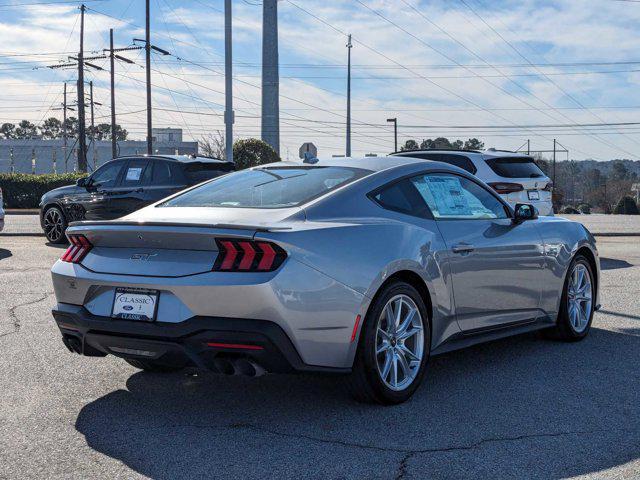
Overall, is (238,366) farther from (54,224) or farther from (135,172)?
(54,224)

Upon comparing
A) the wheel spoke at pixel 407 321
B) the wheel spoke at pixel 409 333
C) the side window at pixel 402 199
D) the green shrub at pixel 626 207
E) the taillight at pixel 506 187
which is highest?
the taillight at pixel 506 187

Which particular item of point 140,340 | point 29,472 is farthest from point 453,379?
point 29,472

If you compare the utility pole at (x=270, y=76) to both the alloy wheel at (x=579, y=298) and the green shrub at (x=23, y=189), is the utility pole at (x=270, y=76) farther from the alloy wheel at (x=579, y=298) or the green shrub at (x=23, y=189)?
the alloy wheel at (x=579, y=298)

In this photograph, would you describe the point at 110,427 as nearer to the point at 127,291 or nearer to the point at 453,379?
the point at 127,291

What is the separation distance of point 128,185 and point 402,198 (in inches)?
414

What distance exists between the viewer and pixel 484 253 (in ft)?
19.2

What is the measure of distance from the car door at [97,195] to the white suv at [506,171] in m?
5.49

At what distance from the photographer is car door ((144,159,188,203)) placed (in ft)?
47.9

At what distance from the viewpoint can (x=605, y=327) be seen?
25.2 ft

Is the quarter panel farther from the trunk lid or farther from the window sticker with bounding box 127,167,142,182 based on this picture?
the window sticker with bounding box 127,167,142,182

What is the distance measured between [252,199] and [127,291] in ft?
3.52

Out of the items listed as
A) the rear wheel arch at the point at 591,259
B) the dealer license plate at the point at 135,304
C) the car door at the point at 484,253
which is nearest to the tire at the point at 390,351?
the car door at the point at 484,253

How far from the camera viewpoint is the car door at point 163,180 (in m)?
14.6

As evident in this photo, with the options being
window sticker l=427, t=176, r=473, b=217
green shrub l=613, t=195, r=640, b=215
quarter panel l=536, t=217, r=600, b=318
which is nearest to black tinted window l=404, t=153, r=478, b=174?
quarter panel l=536, t=217, r=600, b=318
